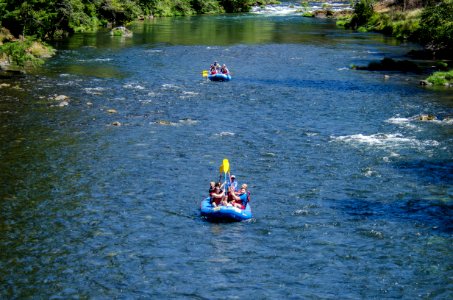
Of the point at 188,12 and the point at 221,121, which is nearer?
the point at 221,121

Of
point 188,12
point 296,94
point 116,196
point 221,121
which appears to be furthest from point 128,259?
point 188,12

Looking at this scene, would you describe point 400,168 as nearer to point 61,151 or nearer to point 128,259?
point 128,259

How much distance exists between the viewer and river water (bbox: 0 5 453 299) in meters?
26.5

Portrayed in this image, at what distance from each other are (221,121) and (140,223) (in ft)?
67.6

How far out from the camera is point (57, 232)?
30469mm

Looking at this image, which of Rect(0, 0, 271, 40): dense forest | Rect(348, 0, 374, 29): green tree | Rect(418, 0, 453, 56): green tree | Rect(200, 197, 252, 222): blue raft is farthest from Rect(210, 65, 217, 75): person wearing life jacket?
Rect(348, 0, 374, 29): green tree

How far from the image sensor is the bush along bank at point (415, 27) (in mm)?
73750

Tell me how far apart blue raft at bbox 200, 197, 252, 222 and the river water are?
1.70 feet

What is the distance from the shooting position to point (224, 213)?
3162cm

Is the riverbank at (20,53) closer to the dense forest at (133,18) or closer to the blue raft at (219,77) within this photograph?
the dense forest at (133,18)

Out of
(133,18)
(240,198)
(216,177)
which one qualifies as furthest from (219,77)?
(133,18)

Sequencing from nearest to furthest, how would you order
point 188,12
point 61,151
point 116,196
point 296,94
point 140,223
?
point 140,223 → point 116,196 → point 61,151 → point 296,94 → point 188,12

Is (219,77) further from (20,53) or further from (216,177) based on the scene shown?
(216,177)

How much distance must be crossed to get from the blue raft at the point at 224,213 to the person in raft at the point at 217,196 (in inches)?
11.6
